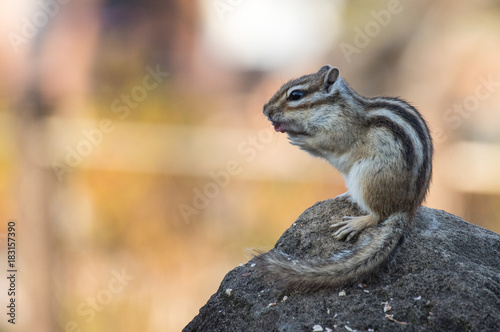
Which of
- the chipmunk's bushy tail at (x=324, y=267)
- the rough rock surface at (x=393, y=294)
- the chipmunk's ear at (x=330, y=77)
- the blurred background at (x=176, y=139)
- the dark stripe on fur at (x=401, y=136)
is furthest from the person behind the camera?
the blurred background at (x=176, y=139)

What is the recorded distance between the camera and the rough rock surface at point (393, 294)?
1.74 m

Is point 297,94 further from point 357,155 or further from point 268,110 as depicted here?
point 357,155

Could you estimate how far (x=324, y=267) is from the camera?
1.93 m

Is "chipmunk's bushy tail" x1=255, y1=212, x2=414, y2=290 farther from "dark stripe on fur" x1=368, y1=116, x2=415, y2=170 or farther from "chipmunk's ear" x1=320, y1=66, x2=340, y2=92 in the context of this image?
"chipmunk's ear" x1=320, y1=66, x2=340, y2=92

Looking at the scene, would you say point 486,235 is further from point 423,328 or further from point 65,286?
point 65,286

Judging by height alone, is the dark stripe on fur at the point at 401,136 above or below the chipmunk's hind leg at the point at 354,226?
above

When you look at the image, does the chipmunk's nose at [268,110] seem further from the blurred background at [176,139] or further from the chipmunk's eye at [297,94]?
the blurred background at [176,139]

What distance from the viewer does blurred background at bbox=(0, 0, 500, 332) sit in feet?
15.7

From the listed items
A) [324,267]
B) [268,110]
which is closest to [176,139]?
[268,110]

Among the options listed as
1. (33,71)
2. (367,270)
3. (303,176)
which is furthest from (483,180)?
(33,71)

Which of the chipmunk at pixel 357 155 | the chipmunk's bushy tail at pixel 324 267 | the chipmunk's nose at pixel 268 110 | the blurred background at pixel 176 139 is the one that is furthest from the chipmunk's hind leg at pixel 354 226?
the blurred background at pixel 176 139

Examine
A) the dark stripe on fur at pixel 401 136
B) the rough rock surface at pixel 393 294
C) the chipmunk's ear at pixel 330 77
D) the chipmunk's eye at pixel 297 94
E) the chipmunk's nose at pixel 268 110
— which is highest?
the chipmunk's ear at pixel 330 77

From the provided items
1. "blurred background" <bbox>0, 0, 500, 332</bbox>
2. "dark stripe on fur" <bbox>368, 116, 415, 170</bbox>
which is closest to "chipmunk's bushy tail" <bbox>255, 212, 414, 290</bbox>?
"dark stripe on fur" <bbox>368, 116, 415, 170</bbox>

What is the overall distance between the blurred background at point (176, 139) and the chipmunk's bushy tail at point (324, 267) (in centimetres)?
278
